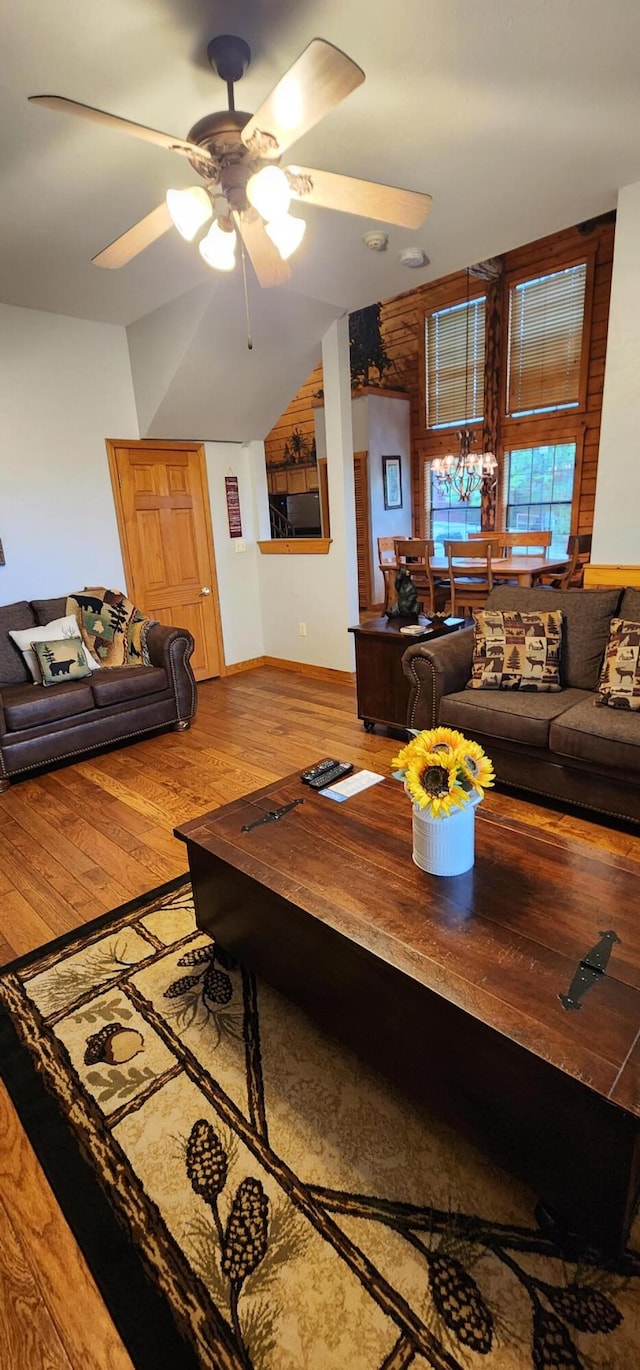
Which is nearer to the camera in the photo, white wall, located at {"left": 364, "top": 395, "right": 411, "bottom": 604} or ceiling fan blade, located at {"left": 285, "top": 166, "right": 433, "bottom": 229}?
ceiling fan blade, located at {"left": 285, "top": 166, "right": 433, "bottom": 229}

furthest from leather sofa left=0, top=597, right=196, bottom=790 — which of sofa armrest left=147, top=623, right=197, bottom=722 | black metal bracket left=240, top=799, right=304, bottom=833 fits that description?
Answer: black metal bracket left=240, top=799, right=304, bottom=833

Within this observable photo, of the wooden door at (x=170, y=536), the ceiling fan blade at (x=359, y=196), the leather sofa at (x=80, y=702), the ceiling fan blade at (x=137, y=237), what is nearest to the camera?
the ceiling fan blade at (x=359, y=196)

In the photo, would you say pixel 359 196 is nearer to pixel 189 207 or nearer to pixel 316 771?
pixel 189 207

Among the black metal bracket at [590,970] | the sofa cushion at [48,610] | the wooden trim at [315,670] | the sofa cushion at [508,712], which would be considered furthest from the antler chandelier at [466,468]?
the black metal bracket at [590,970]

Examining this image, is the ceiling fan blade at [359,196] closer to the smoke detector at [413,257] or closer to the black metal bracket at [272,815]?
the smoke detector at [413,257]

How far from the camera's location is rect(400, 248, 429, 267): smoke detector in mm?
3352

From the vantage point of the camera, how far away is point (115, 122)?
158 cm

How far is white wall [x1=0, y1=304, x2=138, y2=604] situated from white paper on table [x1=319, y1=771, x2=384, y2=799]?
119 inches

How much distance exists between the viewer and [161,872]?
2.46 m

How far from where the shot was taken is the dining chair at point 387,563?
260 inches

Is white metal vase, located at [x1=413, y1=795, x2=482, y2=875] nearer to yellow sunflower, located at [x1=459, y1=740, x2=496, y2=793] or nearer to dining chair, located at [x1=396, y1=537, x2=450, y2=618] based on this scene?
yellow sunflower, located at [x1=459, y1=740, x2=496, y2=793]

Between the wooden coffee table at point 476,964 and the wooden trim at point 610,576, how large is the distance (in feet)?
6.65

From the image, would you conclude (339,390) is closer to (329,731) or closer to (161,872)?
(329,731)

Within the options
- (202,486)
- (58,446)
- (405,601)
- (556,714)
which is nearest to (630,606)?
(556,714)
